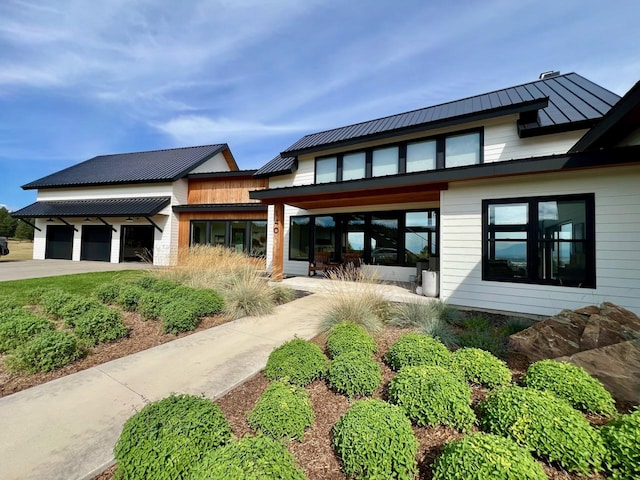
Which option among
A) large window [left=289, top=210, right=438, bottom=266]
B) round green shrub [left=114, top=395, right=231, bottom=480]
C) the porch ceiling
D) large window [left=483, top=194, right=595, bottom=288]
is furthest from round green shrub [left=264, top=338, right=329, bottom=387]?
large window [left=289, top=210, right=438, bottom=266]

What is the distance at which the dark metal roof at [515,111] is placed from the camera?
6.96 metres

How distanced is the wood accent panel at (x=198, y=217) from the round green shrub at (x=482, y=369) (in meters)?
12.1

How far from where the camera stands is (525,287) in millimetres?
5789

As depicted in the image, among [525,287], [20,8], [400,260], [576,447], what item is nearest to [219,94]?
[20,8]

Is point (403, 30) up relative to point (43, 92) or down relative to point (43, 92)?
down

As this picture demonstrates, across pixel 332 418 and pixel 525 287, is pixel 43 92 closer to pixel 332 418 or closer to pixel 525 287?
pixel 332 418

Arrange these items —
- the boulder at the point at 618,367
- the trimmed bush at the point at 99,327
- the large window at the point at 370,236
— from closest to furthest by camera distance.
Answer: the boulder at the point at 618,367 → the trimmed bush at the point at 99,327 → the large window at the point at 370,236

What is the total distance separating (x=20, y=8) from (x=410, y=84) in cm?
1179

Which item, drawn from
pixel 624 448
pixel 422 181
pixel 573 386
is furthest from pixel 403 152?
pixel 624 448

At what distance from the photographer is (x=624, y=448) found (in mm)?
1631

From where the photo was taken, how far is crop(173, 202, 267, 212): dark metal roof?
45.0ft

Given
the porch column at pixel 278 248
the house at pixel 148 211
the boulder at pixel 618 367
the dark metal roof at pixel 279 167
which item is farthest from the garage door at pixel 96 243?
the boulder at pixel 618 367

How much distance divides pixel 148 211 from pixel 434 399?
616 inches

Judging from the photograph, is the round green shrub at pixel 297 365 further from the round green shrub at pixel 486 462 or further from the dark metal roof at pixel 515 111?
the dark metal roof at pixel 515 111
